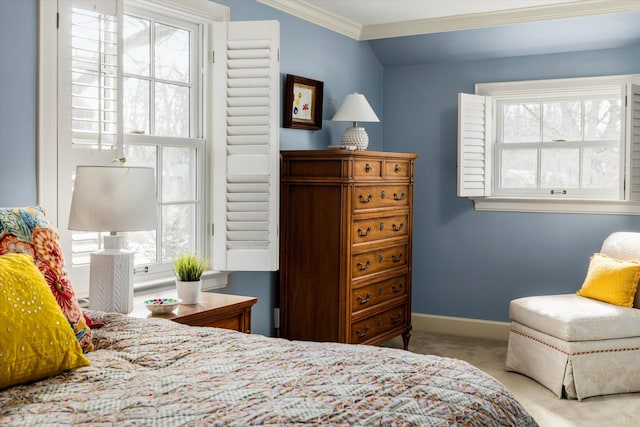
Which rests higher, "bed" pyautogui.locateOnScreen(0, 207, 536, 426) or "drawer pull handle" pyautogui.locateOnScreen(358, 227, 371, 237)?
"drawer pull handle" pyautogui.locateOnScreen(358, 227, 371, 237)

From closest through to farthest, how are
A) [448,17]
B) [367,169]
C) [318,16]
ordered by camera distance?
[367,169] < [318,16] < [448,17]

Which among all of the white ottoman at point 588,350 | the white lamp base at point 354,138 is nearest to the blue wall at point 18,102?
the white lamp base at point 354,138

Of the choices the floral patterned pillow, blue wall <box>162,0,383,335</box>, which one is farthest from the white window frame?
the floral patterned pillow

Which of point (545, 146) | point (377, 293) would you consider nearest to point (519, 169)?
point (545, 146)

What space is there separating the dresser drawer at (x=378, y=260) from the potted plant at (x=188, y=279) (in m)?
1.23

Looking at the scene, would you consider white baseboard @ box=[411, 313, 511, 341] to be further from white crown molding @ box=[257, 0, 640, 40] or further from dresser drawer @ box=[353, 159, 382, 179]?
white crown molding @ box=[257, 0, 640, 40]

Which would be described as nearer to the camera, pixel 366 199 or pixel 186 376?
pixel 186 376

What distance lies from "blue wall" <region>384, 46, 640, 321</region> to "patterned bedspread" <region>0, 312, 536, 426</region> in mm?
3385

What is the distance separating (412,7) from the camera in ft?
14.7

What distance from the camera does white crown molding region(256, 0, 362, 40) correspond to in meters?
4.21

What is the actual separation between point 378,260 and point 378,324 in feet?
1.37

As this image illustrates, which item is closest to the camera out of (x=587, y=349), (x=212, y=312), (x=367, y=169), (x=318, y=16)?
(x=212, y=312)

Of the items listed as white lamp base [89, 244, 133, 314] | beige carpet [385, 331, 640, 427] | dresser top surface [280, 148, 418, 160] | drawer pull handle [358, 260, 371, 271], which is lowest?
beige carpet [385, 331, 640, 427]

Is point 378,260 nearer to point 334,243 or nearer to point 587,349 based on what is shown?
point 334,243
